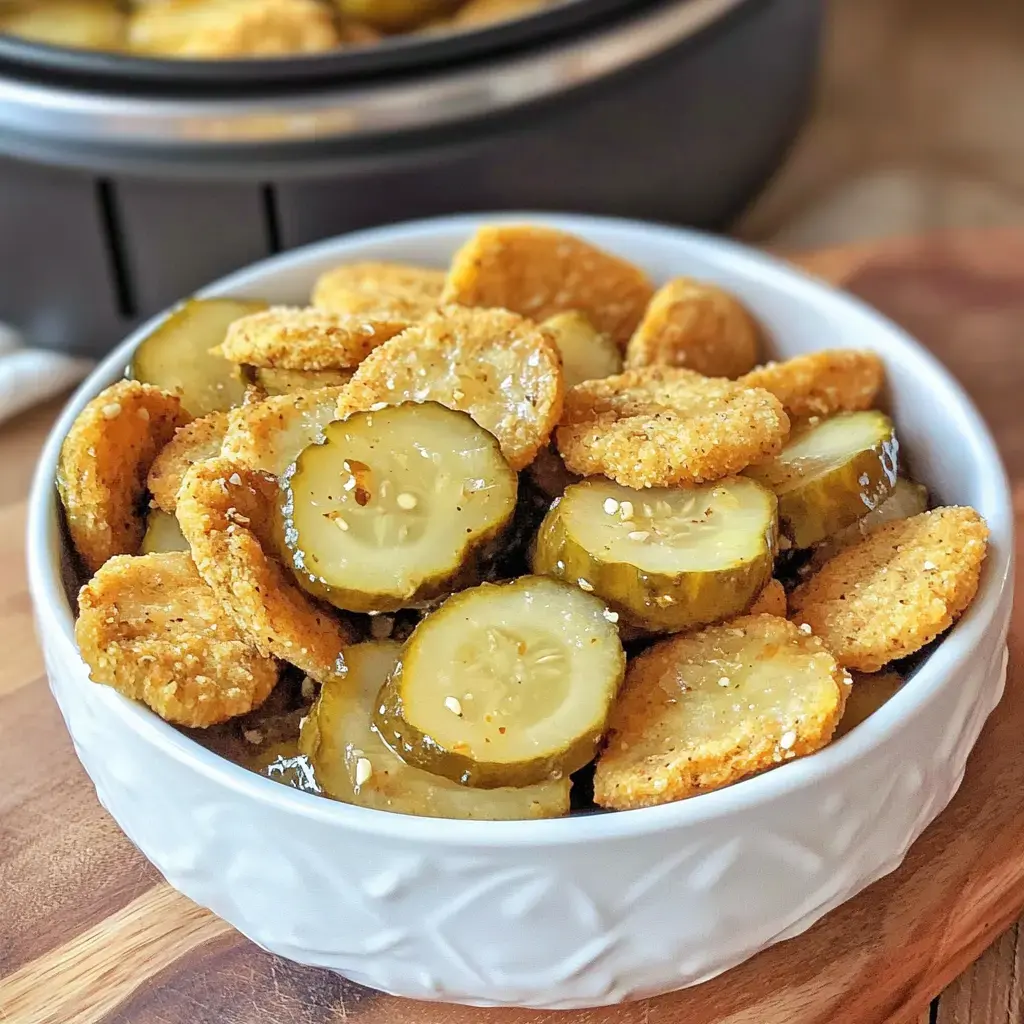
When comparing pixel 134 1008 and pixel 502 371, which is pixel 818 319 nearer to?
pixel 502 371

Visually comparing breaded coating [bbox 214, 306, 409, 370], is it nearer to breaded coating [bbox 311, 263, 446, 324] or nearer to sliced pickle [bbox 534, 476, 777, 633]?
breaded coating [bbox 311, 263, 446, 324]

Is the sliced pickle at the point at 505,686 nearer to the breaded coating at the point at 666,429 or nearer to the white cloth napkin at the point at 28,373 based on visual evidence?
the breaded coating at the point at 666,429

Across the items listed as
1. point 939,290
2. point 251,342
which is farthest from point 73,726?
point 939,290

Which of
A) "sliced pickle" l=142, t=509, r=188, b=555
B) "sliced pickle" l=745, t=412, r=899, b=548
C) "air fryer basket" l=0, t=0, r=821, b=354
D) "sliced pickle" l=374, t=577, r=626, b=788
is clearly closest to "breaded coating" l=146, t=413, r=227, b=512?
"sliced pickle" l=142, t=509, r=188, b=555

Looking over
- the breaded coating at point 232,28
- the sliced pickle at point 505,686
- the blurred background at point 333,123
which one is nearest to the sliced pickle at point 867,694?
the sliced pickle at point 505,686

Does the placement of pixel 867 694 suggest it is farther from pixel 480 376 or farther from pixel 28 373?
pixel 28 373
